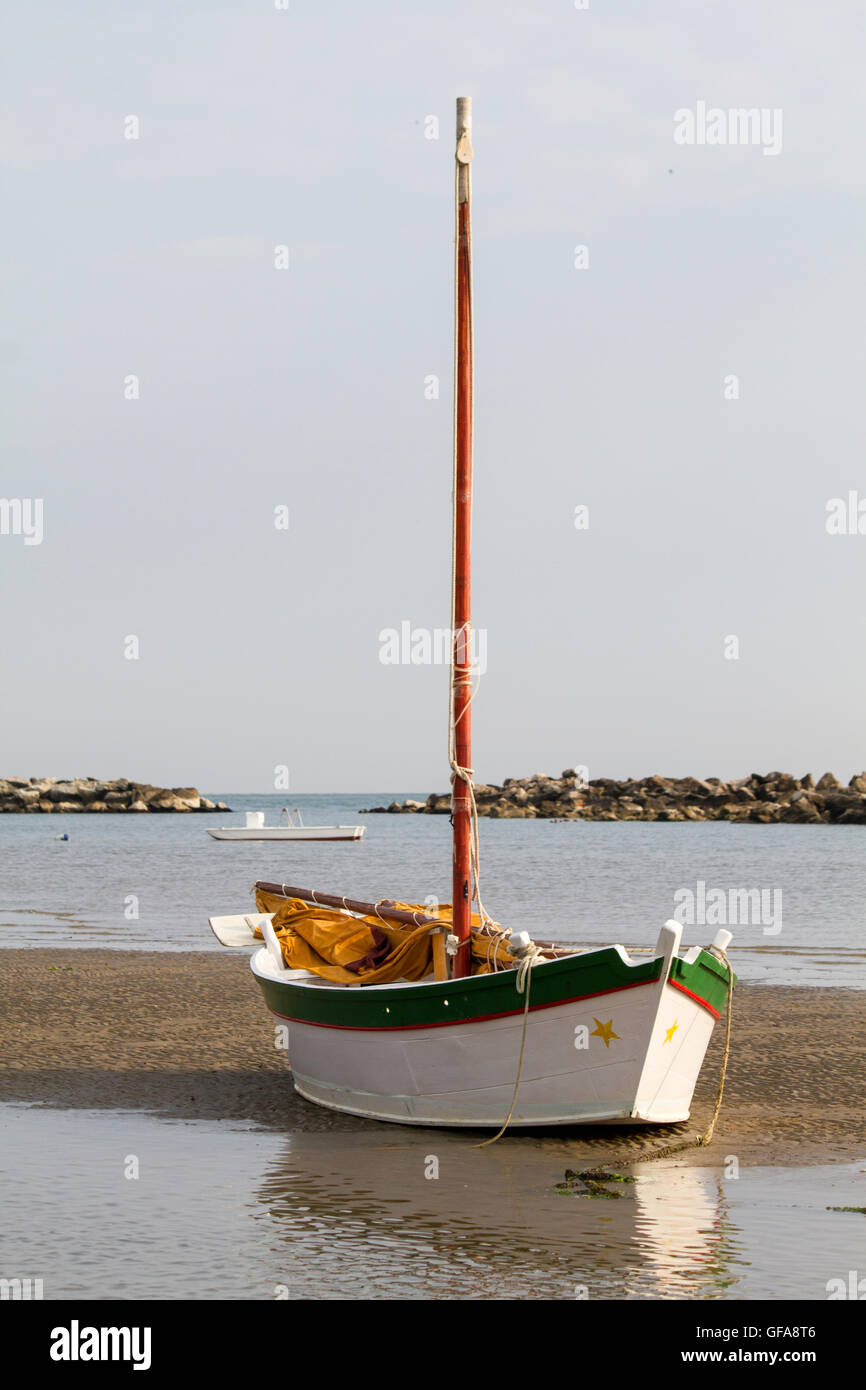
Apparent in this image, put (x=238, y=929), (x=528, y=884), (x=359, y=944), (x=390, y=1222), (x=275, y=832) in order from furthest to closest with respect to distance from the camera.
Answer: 1. (x=275, y=832)
2. (x=528, y=884)
3. (x=238, y=929)
4. (x=359, y=944)
5. (x=390, y=1222)

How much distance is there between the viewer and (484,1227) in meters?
9.44

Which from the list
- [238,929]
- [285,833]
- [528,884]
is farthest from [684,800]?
[238,929]

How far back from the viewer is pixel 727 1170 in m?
11.3

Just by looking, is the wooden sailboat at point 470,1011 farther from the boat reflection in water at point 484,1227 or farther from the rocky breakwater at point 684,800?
the rocky breakwater at point 684,800

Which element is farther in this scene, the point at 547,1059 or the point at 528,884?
the point at 528,884

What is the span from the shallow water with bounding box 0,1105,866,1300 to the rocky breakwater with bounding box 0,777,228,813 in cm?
14886

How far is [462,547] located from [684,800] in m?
109

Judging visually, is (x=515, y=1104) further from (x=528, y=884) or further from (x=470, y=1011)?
(x=528, y=884)

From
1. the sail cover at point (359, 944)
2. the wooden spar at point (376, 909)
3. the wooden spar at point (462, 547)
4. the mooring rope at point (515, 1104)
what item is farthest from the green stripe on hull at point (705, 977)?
the wooden spar at point (462, 547)

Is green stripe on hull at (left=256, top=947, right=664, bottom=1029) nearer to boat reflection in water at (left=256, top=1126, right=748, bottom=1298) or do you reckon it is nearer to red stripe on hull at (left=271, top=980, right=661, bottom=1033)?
red stripe on hull at (left=271, top=980, right=661, bottom=1033)

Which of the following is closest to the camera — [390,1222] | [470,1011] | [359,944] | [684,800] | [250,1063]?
[390,1222]

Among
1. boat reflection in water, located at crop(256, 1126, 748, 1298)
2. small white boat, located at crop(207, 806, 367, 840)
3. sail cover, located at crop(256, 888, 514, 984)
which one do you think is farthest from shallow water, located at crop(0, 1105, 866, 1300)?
small white boat, located at crop(207, 806, 367, 840)

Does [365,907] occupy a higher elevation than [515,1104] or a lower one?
higher
